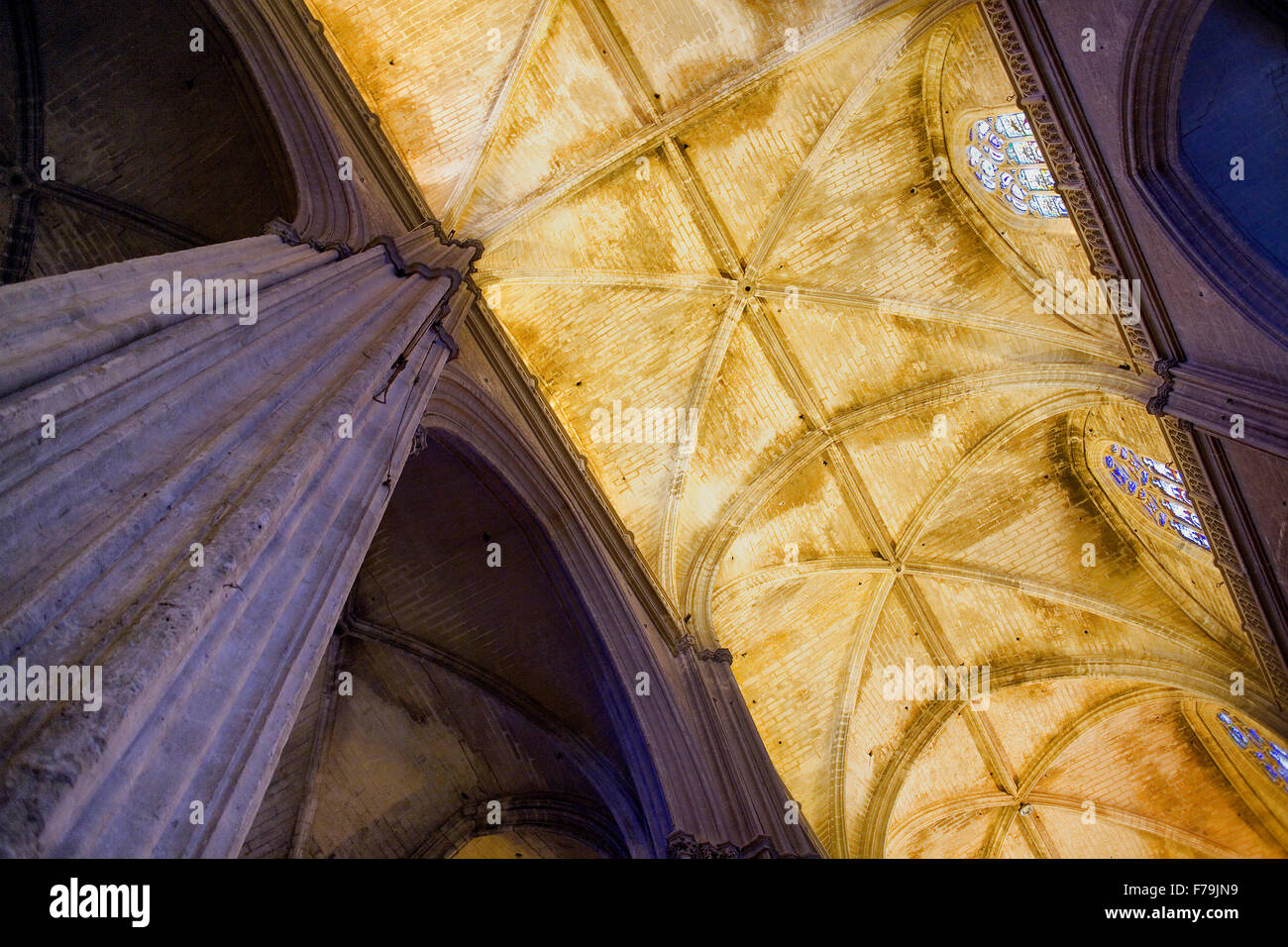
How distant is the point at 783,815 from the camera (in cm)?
846

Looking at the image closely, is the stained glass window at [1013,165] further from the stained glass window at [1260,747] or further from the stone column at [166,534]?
the stone column at [166,534]

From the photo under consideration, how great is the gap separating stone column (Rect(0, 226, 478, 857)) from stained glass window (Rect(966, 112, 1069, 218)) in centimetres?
905

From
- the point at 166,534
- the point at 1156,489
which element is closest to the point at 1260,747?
the point at 1156,489

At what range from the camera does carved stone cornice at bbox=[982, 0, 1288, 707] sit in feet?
28.1

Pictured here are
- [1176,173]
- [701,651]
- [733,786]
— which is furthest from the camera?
[701,651]

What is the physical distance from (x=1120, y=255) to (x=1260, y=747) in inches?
329

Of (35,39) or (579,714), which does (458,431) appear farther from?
(35,39)

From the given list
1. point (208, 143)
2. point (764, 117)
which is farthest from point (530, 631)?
point (764, 117)

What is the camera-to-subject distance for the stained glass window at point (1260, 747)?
12.9 m

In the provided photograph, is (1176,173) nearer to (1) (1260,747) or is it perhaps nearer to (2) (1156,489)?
(2) (1156,489)

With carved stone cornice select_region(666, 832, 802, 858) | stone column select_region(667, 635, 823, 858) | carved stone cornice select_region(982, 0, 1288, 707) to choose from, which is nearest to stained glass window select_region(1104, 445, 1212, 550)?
carved stone cornice select_region(982, 0, 1288, 707)

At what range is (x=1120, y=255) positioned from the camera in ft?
28.8

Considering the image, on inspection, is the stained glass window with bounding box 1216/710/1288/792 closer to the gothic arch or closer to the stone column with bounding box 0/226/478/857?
the gothic arch

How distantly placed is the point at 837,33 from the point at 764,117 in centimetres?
131
